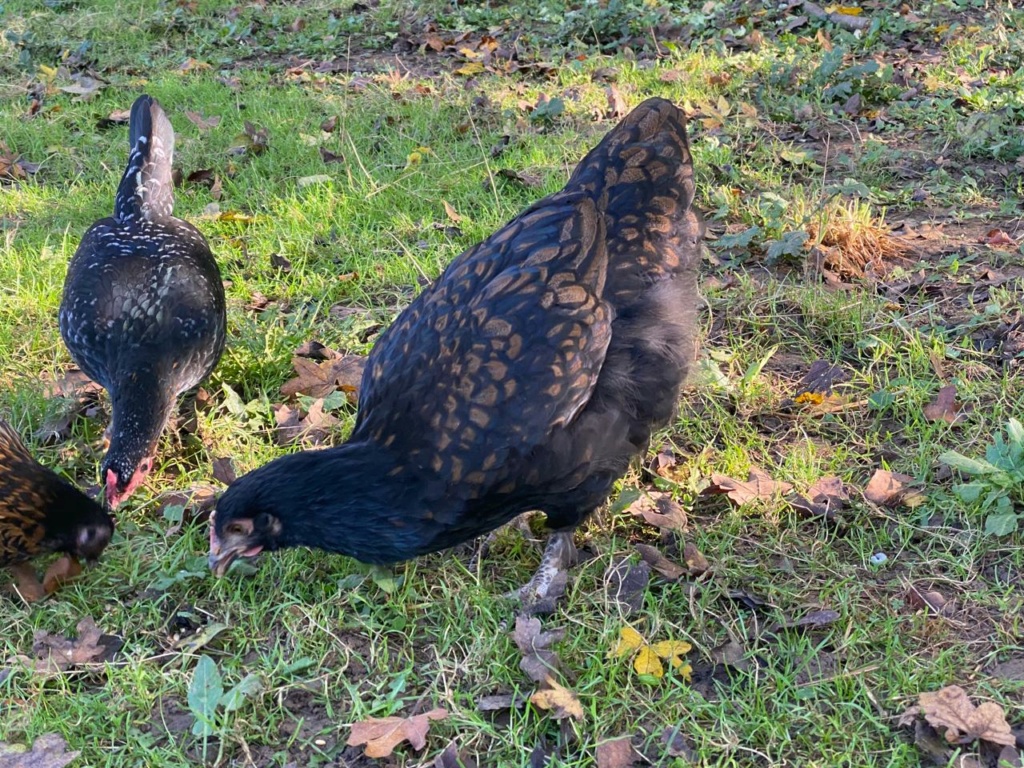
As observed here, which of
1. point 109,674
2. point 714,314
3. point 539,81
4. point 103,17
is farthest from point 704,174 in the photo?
point 103,17

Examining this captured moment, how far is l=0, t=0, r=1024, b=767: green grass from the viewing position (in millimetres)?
2586

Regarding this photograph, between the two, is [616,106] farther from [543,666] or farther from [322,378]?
[543,666]

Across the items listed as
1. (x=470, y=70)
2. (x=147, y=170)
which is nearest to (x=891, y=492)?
(x=147, y=170)

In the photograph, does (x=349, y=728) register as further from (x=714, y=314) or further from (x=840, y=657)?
(x=714, y=314)

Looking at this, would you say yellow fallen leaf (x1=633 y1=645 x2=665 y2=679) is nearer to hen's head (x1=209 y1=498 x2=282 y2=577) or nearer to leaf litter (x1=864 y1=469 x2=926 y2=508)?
leaf litter (x1=864 y1=469 x2=926 y2=508)

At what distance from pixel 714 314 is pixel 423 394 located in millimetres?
1912

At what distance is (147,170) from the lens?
4.27 m

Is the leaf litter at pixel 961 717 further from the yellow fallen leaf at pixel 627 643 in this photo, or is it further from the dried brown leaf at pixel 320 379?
the dried brown leaf at pixel 320 379

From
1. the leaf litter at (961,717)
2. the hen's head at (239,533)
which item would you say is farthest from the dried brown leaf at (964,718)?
the hen's head at (239,533)

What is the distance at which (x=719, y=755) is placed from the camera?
241cm

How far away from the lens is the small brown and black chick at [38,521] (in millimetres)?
3027

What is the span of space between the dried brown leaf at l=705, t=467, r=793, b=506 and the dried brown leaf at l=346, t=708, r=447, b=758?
50.7 inches

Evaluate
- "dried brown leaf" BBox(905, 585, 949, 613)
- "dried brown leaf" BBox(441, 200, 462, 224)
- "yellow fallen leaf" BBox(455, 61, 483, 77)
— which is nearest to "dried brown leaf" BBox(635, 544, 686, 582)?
"dried brown leaf" BBox(905, 585, 949, 613)

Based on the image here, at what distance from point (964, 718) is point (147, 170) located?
156 inches
